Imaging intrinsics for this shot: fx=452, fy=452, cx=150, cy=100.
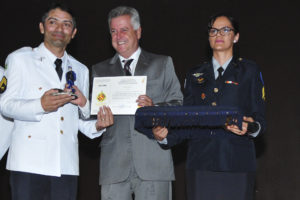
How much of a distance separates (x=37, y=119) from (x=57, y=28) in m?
0.65

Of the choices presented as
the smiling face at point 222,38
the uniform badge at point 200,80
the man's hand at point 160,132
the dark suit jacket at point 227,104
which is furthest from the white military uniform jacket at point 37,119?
the smiling face at point 222,38

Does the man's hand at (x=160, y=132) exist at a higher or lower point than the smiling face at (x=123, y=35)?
lower

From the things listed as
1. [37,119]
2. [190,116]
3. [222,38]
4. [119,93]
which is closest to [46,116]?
[37,119]

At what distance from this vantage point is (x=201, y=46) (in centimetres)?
476

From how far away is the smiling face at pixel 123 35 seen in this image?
3.14 meters

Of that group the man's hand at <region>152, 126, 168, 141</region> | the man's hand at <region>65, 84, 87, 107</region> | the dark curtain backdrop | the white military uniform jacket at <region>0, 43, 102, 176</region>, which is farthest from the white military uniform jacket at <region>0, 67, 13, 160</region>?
the dark curtain backdrop

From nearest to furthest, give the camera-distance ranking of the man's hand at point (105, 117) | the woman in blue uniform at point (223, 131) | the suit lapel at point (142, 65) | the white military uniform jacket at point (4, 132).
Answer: the woman in blue uniform at point (223, 131), the man's hand at point (105, 117), the suit lapel at point (142, 65), the white military uniform jacket at point (4, 132)

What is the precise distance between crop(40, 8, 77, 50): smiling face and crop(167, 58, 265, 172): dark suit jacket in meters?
0.92

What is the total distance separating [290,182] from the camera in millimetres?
4492

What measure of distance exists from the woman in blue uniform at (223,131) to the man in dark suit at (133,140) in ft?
0.72

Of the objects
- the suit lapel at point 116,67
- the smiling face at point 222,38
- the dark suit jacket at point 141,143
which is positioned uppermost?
the smiling face at point 222,38

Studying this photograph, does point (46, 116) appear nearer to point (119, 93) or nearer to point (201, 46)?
point (119, 93)

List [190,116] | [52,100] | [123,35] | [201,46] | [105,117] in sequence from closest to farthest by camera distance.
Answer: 1. [190,116]
2. [52,100]
3. [105,117]
4. [123,35]
5. [201,46]

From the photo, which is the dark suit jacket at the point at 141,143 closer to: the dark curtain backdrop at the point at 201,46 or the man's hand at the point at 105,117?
the man's hand at the point at 105,117
